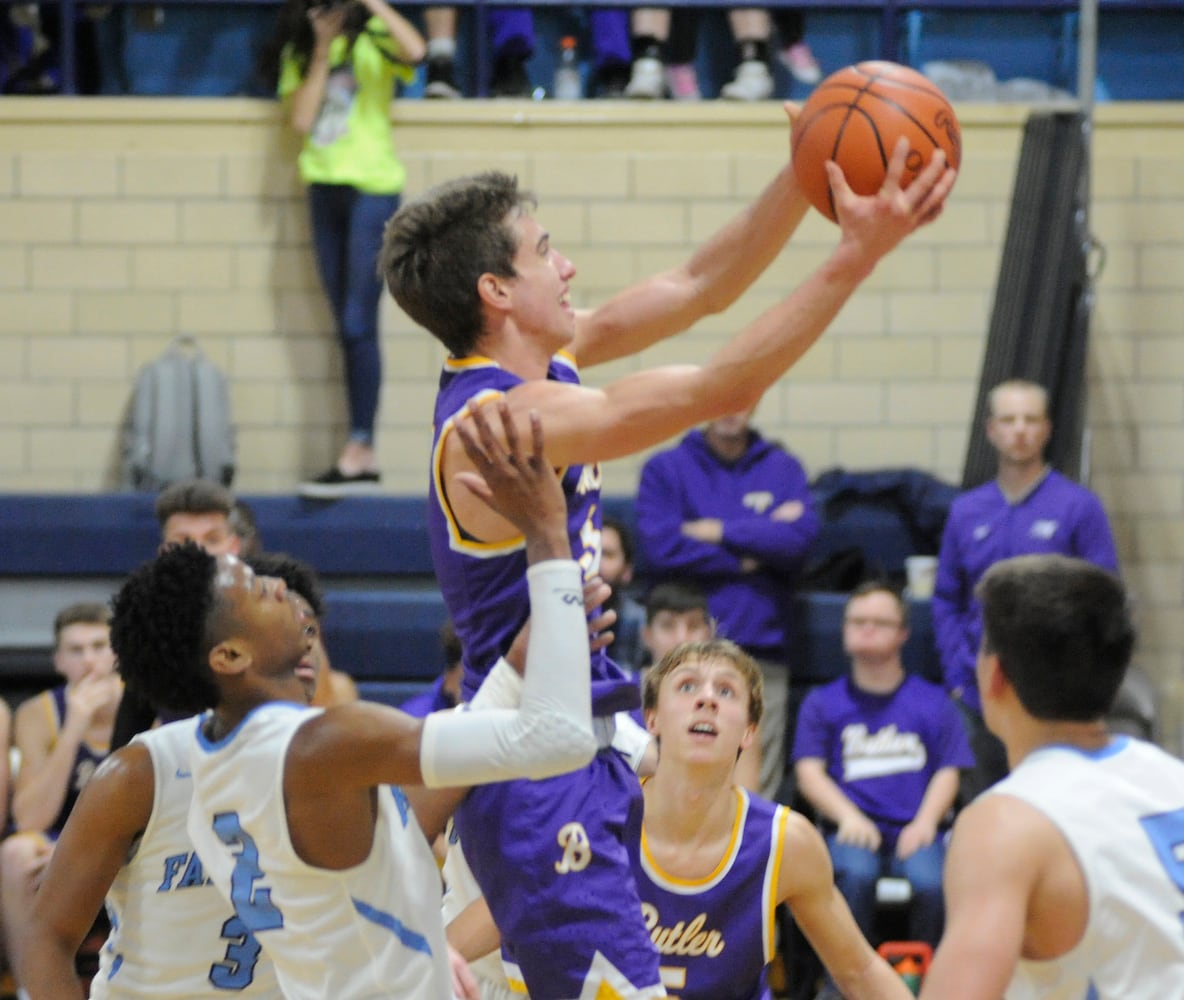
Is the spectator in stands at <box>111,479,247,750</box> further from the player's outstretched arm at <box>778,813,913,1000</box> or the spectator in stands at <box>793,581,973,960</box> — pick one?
the spectator in stands at <box>793,581,973,960</box>

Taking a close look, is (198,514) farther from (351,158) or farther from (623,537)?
(351,158)

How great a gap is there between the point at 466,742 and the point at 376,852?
0.88 ft

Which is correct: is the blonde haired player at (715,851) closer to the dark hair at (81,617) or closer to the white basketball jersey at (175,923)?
the white basketball jersey at (175,923)

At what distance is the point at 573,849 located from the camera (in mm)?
2924

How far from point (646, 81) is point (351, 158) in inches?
59.7

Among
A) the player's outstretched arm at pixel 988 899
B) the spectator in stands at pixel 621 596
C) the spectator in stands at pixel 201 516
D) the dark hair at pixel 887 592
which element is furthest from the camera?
the spectator in stands at pixel 621 596

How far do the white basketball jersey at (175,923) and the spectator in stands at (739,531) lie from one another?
12.1 ft

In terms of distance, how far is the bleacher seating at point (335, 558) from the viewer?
7234 millimetres

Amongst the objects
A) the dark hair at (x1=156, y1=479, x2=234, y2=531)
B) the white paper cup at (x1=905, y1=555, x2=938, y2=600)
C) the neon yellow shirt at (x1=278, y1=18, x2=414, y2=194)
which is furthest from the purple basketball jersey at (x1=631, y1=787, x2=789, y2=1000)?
the neon yellow shirt at (x1=278, y1=18, x2=414, y2=194)

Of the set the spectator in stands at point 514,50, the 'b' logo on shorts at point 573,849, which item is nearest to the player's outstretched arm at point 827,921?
the 'b' logo on shorts at point 573,849

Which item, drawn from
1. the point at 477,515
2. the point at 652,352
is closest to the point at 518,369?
the point at 477,515

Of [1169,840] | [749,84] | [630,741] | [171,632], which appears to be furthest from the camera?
[749,84]

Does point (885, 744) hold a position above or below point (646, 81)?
below

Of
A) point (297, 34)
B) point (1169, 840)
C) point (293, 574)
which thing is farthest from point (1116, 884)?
point (297, 34)
